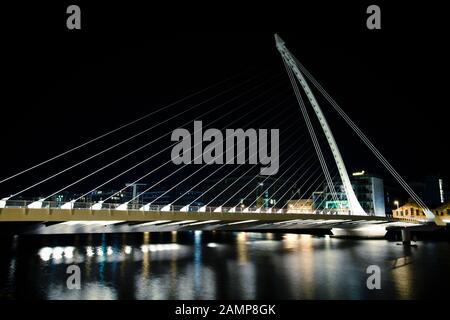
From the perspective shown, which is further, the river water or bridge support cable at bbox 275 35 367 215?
bridge support cable at bbox 275 35 367 215

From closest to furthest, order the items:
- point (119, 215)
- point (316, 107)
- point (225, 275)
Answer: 1. point (119, 215)
2. point (225, 275)
3. point (316, 107)

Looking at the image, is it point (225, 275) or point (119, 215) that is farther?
point (225, 275)

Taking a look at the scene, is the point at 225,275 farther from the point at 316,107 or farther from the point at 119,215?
the point at 316,107

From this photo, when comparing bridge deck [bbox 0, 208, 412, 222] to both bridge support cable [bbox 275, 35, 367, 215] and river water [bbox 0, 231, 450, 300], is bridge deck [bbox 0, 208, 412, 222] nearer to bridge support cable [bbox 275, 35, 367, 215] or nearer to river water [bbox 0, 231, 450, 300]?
river water [bbox 0, 231, 450, 300]

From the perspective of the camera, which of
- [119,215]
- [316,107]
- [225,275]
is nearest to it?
[119,215]

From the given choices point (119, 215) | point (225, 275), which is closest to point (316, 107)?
point (225, 275)

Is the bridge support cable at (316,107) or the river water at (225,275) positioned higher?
the bridge support cable at (316,107)

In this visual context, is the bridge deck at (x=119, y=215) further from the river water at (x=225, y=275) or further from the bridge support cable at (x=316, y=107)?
the bridge support cable at (x=316, y=107)

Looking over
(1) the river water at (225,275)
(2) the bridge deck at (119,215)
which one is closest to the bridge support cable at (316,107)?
(1) the river water at (225,275)

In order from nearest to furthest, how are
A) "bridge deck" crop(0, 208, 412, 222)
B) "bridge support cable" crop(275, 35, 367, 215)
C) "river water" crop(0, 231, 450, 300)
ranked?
1. "bridge deck" crop(0, 208, 412, 222)
2. "river water" crop(0, 231, 450, 300)
3. "bridge support cable" crop(275, 35, 367, 215)

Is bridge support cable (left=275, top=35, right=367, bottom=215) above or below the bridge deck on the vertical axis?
above

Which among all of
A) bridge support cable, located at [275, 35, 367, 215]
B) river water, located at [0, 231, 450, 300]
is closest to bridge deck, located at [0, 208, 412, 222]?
river water, located at [0, 231, 450, 300]
